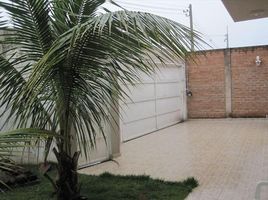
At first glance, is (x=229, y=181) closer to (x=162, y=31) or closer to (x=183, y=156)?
(x=183, y=156)

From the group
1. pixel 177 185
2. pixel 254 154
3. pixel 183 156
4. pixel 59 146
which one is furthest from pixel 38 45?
pixel 254 154

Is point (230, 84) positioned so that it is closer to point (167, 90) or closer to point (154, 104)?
point (167, 90)

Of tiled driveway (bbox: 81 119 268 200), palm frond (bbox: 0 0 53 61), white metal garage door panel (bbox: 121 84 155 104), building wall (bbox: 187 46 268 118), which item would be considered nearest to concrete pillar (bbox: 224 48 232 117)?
building wall (bbox: 187 46 268 118)

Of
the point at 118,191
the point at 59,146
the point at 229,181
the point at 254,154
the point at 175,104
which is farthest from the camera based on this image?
the point at 175,104

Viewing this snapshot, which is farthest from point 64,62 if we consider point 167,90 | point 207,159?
point 167,90

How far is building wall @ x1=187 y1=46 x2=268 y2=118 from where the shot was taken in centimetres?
1479

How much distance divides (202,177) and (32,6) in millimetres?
4039

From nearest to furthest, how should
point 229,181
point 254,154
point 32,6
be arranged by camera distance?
point 32,6, point 229,181, point 254,154

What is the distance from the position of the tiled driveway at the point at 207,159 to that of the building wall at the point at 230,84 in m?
2.34

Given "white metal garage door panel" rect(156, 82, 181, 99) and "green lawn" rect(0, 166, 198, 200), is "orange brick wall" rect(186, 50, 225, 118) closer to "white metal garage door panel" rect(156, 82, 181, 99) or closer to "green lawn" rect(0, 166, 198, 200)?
"white metal garage door panel" rect(156, 82, 181, 99)

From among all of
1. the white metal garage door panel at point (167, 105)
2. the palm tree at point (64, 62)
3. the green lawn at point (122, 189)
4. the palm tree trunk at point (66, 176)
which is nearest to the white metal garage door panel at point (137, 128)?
A: the white metal garage door panel at point (167, 105)

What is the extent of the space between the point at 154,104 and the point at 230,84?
384cm

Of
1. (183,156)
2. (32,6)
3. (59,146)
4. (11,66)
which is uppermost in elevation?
(32,6)

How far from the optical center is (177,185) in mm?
5898
